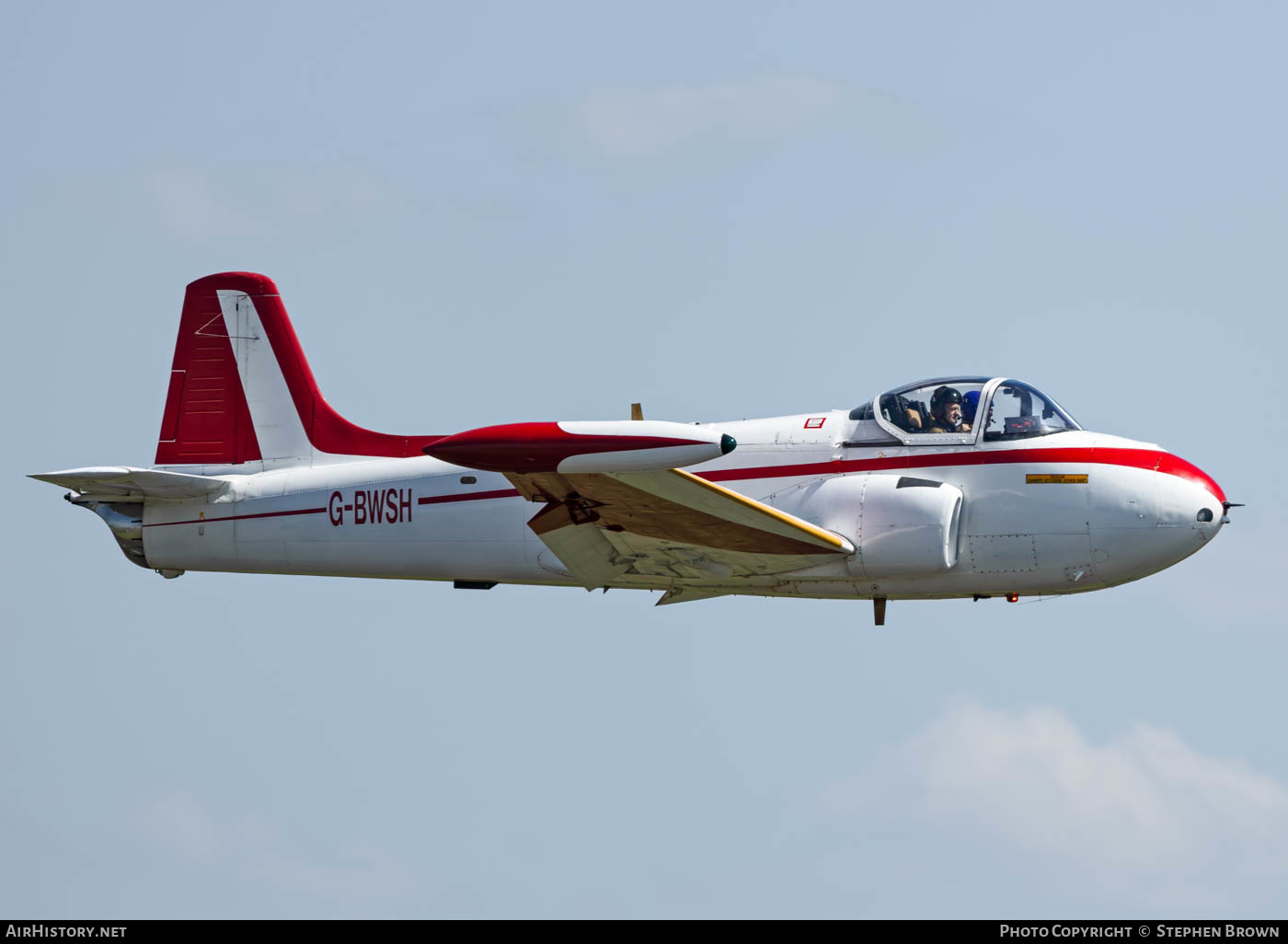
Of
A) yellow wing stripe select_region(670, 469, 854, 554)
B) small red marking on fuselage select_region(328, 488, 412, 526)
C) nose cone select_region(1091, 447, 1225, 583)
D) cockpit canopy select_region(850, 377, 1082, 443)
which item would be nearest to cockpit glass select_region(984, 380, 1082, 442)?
cockpit canopy select_region(850, 377, 1082, 443)

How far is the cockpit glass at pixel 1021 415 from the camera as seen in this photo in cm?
1673

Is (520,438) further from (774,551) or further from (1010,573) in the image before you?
(1010,573)

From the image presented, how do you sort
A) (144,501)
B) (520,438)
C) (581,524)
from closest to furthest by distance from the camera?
(520,438)
(581,524)
(144,501)

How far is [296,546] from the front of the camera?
18.8m

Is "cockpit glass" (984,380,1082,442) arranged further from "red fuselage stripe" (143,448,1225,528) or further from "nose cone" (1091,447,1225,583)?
"nose cone" (1091,447,1225,583)

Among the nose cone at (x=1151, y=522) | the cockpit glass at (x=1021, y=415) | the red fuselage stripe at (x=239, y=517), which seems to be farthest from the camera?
the red fuselage stripe at (x=239, y=517)

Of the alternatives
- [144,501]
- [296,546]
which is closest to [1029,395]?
[296,546]

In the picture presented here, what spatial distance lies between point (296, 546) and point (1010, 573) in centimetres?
787

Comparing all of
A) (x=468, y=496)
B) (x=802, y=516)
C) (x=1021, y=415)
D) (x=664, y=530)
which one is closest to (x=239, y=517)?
(x=468, y=496)

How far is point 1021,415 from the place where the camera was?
1681cm

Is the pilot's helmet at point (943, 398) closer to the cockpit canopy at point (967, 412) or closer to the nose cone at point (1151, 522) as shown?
the cockpit canopy at point (967, 412)

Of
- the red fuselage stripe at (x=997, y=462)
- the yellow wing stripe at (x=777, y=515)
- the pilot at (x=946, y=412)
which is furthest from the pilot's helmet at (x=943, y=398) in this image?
the yellow wing stripe at (x=777, y=515)

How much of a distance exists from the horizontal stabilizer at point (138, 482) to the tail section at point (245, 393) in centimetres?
64

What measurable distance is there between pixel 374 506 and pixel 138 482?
111 inches
